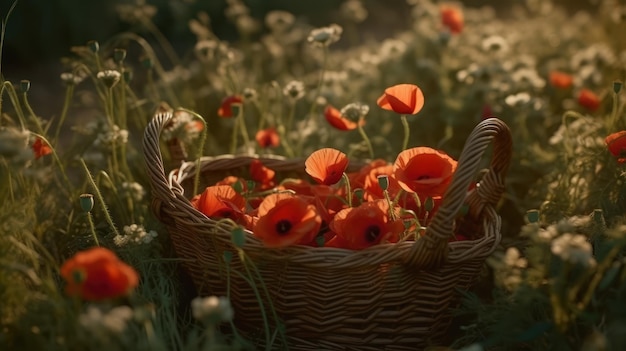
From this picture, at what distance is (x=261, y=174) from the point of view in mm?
2139

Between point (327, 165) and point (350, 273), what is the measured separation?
29cm

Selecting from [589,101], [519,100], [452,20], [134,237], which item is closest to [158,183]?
[134,237]

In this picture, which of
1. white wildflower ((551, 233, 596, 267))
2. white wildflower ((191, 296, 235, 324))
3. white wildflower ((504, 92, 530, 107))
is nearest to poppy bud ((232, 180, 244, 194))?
white wildflower ((191, 296, 235, 324))

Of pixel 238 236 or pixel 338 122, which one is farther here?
pixel 338 122

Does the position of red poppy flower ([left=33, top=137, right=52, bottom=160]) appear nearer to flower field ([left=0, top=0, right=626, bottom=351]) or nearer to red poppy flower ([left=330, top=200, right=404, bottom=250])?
Answer: flower field ([left=0, top=0, right=626, bottom=351])

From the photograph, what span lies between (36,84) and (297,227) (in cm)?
323

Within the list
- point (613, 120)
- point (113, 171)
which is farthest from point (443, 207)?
point (113, 171)

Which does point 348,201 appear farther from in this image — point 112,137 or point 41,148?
point 41,148

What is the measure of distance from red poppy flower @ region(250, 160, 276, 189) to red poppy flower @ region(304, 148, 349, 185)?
0.34m

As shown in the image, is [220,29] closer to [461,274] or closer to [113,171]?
[113,171]

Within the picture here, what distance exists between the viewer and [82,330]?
50.1 inches

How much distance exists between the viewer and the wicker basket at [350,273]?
5.34 ft

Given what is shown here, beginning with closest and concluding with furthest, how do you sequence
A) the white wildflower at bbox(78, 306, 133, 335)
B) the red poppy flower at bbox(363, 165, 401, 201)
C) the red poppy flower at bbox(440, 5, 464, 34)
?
the white wildflower at bbox(78, 306, 133, 335) → the red poppy flower at bbox(363, 165, 401, 201) → the red poppy flower at bbox(440, 5, 464, 34)

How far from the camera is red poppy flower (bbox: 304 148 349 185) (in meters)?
1.81
